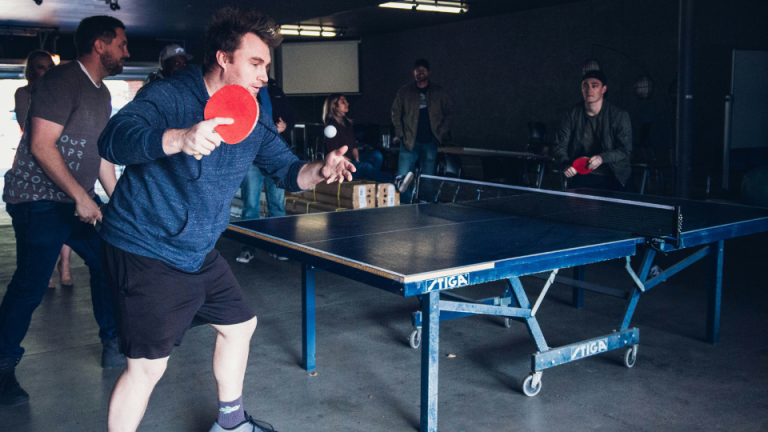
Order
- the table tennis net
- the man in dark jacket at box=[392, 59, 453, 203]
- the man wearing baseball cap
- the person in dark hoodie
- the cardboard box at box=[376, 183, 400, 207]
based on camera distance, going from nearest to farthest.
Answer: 1. the person in dark hoodie
2. the table tennis net
3. the man wearing baseball cap
4. the cardboard box at box=[376, 183, 400, 207]
5. the man in dark jacket at box=[392, 59, 453, 203]

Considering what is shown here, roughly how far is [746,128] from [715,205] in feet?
16.3

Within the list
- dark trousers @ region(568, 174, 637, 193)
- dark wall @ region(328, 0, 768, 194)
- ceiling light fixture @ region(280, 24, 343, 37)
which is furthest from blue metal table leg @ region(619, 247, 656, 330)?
ceiling light fixture @ region(280, 24, 343, 37)

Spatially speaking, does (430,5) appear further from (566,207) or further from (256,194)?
(566,207)

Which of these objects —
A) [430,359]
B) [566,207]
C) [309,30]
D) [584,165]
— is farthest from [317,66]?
[430,359]

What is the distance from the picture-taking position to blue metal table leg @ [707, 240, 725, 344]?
353 centimetres

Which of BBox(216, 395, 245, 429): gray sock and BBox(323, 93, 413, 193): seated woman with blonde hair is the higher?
BBox(323, 93, 413, 193): seated woman with blonde hair

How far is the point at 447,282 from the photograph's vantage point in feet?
7.25

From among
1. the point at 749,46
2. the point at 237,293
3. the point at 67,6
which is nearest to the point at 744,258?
the point at 237,293

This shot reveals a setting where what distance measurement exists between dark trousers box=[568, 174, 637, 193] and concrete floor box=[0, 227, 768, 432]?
80 cm

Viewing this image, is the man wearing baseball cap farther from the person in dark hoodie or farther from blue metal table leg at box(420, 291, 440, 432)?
blue metal table leg at box(420, 291, 440, 432)

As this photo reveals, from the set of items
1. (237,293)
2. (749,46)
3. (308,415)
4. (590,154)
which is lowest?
(308,415)

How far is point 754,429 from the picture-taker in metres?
2.57

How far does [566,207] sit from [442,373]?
1209 millimetres

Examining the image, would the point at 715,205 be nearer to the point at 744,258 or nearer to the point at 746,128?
the point at 744,258
